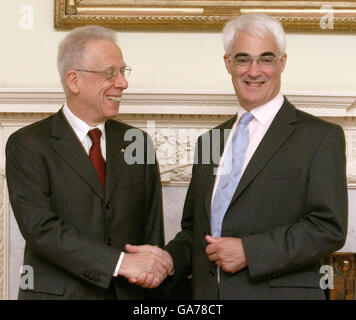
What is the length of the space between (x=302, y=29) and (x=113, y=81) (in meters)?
1.07

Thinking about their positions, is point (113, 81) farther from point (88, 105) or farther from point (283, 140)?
point (283, 140)

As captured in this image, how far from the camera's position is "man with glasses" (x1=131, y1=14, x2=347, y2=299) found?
1771mm

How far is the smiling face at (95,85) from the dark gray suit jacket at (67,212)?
8cm

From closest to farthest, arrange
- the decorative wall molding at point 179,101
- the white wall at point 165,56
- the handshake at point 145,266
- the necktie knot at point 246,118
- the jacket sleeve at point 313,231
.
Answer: the jacket sleeve at point 313,231 < the handshake at point 145,266 < the necktie knot at point 246,118 < the decorative wall molding at point 179,101 < the white wall at point 165,56

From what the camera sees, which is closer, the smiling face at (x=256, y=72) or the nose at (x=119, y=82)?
the smiling face at (x=256, y=72)

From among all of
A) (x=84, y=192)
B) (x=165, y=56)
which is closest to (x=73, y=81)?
(x=84, y=192)

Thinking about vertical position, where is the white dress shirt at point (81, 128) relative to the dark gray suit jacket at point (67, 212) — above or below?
above

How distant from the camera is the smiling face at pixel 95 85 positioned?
6.57 feet

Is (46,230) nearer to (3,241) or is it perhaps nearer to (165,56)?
(3,241)

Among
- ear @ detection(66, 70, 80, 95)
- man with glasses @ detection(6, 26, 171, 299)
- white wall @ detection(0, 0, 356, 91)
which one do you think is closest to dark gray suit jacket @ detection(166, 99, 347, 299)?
man with glasses @ detection(6, 26, 171, 299)

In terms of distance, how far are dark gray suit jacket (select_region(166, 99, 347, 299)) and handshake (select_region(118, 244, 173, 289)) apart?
0.14 meters

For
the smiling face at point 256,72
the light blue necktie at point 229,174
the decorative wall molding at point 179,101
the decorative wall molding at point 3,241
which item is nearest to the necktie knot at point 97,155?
the light blue necktie at point 229,174

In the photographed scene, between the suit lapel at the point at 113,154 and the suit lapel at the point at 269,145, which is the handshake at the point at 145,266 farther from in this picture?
the suit lapel at the point at 269,145

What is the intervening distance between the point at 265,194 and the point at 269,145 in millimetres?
147
